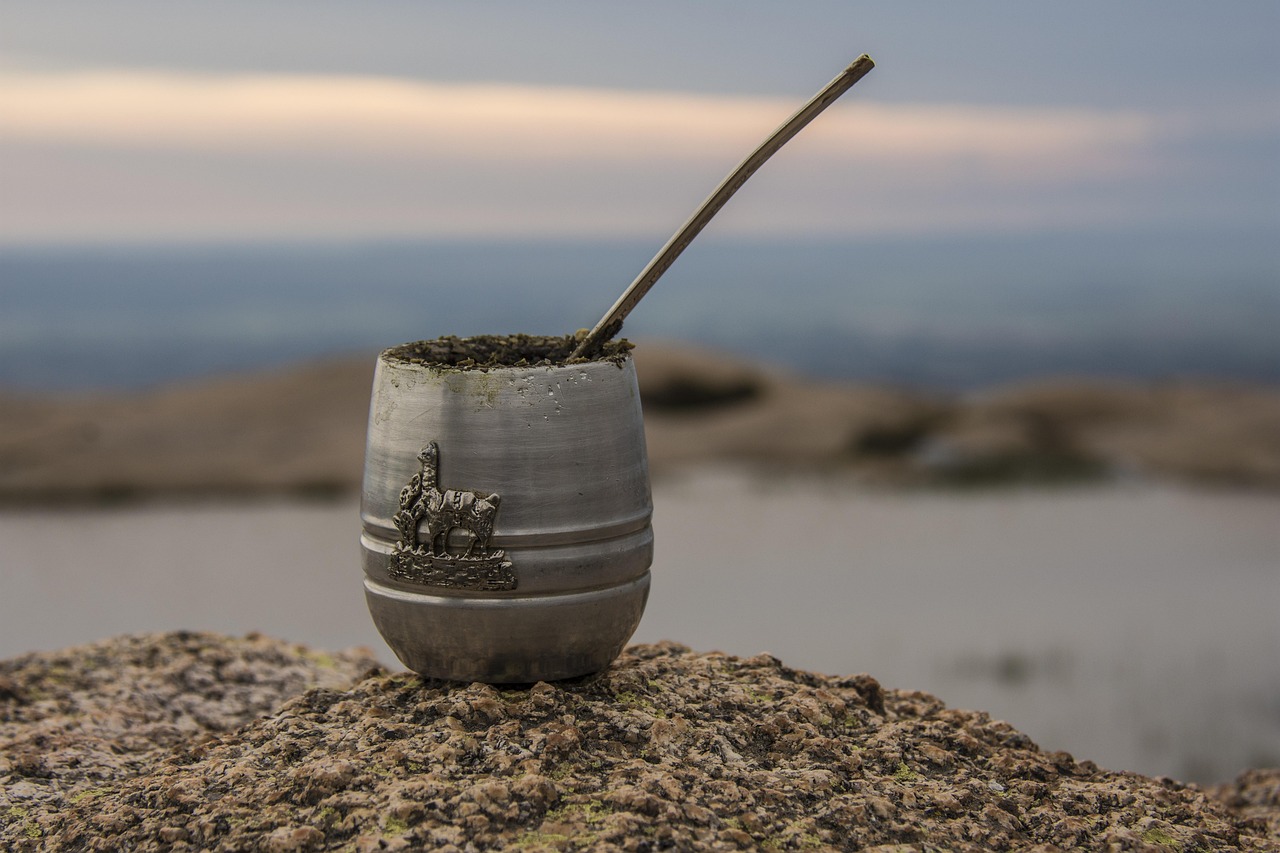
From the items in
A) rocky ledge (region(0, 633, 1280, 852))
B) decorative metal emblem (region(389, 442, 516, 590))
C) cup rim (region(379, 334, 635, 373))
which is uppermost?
cup rim (region(379, 334, 635, 373))

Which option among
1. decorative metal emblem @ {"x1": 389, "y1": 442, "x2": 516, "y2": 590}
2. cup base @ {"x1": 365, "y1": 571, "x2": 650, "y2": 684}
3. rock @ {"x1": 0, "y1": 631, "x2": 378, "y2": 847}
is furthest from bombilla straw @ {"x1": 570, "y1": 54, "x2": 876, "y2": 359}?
rock @ {"x1": 0, "y1": 631, "x2": 378, "y2": 847}

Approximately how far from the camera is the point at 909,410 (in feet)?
46.6

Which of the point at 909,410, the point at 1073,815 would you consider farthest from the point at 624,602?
the point at 909,410

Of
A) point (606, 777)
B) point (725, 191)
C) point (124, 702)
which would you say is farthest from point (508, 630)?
point (124, 702)

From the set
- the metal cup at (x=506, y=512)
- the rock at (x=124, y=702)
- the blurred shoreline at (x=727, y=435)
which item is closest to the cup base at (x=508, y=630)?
the metal cup at (x=506, y=512)

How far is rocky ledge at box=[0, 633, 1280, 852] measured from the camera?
14.9 ft

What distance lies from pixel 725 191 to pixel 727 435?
26.5 ft

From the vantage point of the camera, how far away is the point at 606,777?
477cm

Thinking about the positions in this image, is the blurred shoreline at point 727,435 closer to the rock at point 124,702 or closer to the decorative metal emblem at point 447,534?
the rock at point 124,702

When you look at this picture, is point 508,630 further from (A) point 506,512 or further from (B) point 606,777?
(B) point 606,777

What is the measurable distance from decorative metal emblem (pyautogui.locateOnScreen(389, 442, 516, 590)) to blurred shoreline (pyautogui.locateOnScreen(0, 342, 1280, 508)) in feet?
23.6

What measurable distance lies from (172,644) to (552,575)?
10.6 ft

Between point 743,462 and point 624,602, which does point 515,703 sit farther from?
point 743,462

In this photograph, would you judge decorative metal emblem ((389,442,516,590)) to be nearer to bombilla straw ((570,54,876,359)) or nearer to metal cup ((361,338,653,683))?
metal cup ((361,338,653,683))
